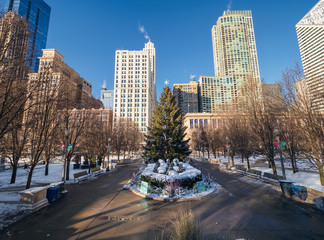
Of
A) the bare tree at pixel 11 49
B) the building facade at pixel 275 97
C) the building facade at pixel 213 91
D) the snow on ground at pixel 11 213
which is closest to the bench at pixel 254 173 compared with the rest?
the building facade at pixel 275 97

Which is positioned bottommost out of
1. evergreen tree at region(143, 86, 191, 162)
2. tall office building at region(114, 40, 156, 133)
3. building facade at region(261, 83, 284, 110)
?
evergreen tree at region(143, 86, 191, 162)

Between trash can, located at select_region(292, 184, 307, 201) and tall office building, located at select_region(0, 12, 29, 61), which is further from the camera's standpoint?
trash can, located at select_region(292, 184, 307, 201)

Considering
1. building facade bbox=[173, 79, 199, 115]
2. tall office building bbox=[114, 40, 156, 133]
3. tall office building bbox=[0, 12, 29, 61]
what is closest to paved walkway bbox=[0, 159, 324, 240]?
tall office building bbox=[0, 12, 29, 61]

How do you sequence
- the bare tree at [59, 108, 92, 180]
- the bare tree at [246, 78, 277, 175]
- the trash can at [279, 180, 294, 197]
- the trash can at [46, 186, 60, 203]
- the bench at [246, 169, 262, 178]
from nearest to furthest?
the trash can at [46, 186, 60, 203] < the trash can at [279, 180, 294, 197] < the bare tree at [59, 108, 92, 180] < the bench at [246, 169, 262, 178] < the bare tree at [246, 78, 277, 175]

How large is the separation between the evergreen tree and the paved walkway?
1020 cm

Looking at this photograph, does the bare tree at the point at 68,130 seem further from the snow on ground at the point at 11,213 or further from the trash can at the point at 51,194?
the snow on ground at the point at 11,213

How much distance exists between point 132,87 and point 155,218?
105 meters

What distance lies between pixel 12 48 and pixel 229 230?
44.9 ft

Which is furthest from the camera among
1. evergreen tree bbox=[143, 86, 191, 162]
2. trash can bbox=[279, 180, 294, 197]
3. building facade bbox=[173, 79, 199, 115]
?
building facade bbox=[173, 79, 199, 115]

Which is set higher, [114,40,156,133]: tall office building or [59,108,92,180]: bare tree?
[114,40,156,133]: tall office building

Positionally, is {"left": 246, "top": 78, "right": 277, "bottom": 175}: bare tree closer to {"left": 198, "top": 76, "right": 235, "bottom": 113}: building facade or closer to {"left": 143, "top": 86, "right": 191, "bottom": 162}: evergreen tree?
{"left": 143, "top": 86, "right": 191, "bottom": 162}: evergreen tree

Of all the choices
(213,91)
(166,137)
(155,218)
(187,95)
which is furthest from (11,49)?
(213,91)

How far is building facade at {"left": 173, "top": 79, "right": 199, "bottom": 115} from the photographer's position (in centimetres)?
15962

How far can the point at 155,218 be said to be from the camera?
24.5 ft
